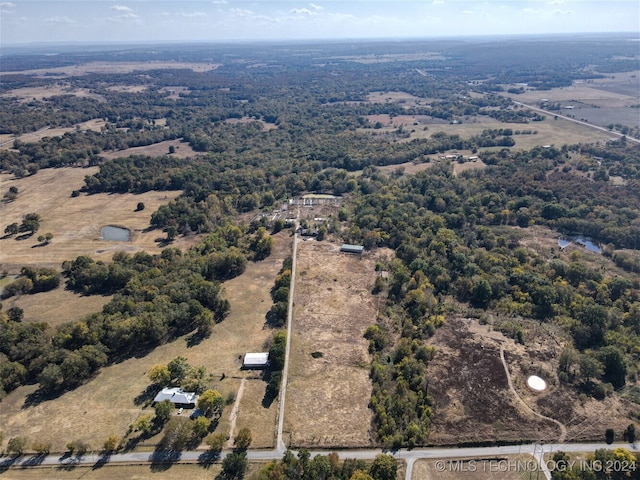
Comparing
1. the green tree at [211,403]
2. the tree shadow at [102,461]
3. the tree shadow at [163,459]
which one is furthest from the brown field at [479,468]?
the tree shadow at [102,461]

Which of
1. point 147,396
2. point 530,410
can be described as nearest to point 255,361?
point 147,396

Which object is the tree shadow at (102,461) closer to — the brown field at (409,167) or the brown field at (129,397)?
the brown field at (129,397)

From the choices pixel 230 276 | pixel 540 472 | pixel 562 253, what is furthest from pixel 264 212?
pixel 540 472

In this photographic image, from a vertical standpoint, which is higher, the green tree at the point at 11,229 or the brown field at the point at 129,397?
the green tree at the point at 11,229

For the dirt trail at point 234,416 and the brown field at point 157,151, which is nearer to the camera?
the dirt trail at point 234,416

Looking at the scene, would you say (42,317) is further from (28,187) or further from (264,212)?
(28,187)

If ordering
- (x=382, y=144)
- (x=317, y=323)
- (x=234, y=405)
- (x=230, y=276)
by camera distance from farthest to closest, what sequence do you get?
(x=382, y=144) → (x=230, y=276) → (x=317, y=323) → (x=234, y=405)

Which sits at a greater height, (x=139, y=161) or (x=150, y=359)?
(x=139, y=161)
